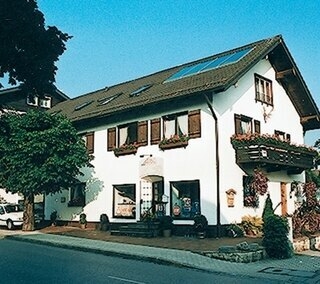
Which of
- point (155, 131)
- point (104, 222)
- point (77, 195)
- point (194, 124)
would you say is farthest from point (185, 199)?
point (77, 195)

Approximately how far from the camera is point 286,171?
972 inches

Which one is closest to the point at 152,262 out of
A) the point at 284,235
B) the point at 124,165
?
the point at 284,235

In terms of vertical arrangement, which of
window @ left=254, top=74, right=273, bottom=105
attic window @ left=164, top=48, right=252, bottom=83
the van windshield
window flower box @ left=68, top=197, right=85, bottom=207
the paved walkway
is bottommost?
the paved walkway

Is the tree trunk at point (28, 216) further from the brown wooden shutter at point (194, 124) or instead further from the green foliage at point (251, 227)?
the green foliage at point (251, 227)

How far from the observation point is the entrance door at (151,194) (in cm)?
2198

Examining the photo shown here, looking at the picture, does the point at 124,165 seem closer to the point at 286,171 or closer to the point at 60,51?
the point at 286,171

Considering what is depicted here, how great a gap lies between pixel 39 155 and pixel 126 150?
444 centimetres

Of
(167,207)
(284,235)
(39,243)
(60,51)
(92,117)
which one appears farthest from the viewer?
(92,117)

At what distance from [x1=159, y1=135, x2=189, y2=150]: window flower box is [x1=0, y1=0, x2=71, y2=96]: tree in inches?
467

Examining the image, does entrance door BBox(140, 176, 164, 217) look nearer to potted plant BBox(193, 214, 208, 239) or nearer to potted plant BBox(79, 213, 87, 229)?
potted plant BBox(193, 214, 208, 239)

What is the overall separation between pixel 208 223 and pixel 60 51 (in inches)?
482

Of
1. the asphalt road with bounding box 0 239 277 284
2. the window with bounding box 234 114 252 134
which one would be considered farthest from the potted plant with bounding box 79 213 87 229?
the window with bounding box 234 114 252 134

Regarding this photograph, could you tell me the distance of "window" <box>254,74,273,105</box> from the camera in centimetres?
2356

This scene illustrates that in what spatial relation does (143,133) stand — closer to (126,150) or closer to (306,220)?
(126,150)
